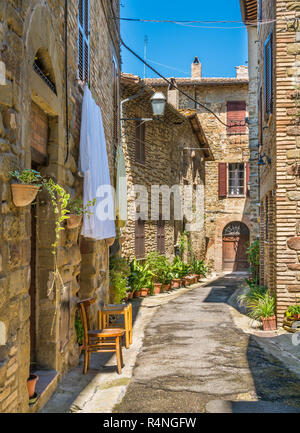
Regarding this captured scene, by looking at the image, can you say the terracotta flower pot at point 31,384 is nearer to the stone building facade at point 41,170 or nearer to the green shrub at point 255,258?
the stone building facade at point 41,170

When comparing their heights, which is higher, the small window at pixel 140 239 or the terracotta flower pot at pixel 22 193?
the terracotta flower pot at pixel 22 193

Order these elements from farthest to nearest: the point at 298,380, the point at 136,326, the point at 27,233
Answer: the point at 136,326
the point at 298,380
the point at 27,233

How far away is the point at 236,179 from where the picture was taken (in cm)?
2400

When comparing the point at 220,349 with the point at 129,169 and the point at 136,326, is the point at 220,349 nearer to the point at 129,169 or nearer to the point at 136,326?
the point at 136,326

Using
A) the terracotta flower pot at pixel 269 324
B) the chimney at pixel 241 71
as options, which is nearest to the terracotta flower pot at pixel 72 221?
the terracotta flower pot at pixel 269 324

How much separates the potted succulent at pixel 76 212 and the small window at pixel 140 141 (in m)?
8.38

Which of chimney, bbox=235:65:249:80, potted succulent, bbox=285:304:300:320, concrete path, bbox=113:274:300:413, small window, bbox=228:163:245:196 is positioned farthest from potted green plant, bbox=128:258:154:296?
chimney, bbox=235:65:249:80

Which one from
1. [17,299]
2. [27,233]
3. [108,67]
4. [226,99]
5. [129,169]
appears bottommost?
[17,299]

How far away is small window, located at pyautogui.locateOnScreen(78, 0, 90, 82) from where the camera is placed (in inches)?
258

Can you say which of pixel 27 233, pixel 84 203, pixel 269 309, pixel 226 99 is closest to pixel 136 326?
pixel 269 309

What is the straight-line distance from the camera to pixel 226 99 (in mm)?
24000

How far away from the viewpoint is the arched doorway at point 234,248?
24.0 meters

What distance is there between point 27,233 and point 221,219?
20.4 m

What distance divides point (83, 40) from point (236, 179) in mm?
18029
